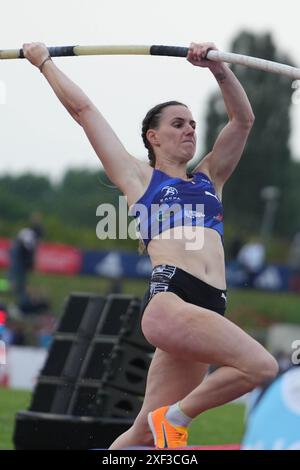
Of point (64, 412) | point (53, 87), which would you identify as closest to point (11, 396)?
point (64, 412)

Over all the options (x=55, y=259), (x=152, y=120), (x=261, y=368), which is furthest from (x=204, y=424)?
(x=55, y=259)

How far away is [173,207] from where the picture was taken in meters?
6.53

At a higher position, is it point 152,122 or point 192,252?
point 152,122

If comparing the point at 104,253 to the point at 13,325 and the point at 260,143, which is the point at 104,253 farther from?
the point at 260,143

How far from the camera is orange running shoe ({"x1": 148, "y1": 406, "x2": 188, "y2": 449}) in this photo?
246 inches

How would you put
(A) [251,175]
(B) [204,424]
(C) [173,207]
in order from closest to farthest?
(C) [173,207], (B) [204,424], (A) [251,175]

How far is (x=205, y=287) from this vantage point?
253 inches

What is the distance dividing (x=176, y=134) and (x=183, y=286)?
98 cm

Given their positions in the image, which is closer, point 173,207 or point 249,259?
point 173,207

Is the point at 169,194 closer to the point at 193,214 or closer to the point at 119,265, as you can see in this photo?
the point at 193,214

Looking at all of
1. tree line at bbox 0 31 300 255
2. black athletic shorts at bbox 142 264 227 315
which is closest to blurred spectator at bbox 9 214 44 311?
black athletic shorts at bbox 142 264 227 315

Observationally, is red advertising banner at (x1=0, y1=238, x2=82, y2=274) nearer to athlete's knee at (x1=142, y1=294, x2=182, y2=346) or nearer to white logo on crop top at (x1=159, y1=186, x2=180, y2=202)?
white logo on crop top at (x1=159, y1=186, x2=180, y2=202)
